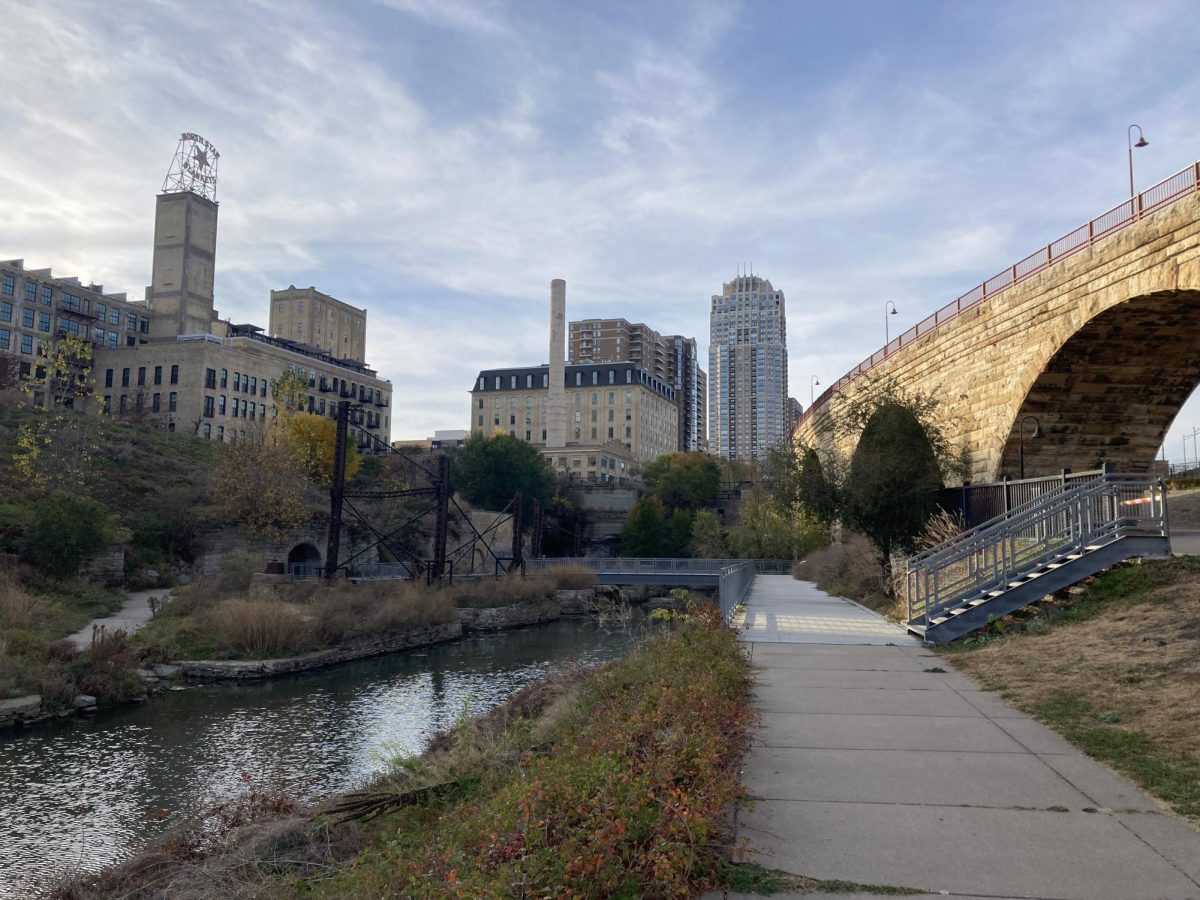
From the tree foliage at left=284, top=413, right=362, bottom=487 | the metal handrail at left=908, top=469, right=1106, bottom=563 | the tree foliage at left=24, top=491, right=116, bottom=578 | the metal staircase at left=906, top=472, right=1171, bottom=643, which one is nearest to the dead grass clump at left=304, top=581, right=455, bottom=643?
the tree foliage at left=24, top=491, right=116, bottom=578

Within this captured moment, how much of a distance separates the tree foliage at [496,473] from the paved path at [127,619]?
40.1 m

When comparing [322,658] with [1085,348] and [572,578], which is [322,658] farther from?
[1085,348]

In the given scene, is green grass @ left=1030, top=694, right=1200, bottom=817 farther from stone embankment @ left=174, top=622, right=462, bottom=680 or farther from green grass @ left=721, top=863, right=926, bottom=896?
stone embankment @ left=174, top=622, right=462, bottom=680

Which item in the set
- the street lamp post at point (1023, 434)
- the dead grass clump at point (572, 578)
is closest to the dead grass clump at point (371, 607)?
the dead grass clump at point (572, 578)

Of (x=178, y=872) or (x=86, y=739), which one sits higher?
(x=178, y=872)

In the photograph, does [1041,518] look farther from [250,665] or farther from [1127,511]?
[250,665]

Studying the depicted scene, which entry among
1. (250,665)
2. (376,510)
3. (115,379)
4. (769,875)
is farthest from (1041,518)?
(115,379)

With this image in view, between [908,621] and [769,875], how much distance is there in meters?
11.7

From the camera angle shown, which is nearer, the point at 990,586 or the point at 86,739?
the point at 990,586

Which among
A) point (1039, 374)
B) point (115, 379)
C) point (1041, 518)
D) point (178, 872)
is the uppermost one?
point (115, 379)

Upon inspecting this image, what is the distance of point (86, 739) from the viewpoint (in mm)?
17531

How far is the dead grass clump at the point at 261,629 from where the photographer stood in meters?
26.3

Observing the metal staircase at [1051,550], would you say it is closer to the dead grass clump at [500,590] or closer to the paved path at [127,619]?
the paved path at [127,619]

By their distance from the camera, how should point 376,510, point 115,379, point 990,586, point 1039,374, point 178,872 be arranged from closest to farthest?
point 178,872 → point 990,586 → point 1039,374 → point 376,510 → point 115,379
